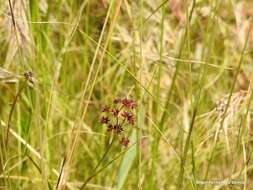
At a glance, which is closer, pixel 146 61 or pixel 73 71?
pixel 146 61

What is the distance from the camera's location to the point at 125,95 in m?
1.24

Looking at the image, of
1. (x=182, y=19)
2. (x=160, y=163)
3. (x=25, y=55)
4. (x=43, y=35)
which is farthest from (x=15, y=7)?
(x=182, y=19)

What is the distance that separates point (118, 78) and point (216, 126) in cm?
64

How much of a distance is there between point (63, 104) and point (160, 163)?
10.3 inches

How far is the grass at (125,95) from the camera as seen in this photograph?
939mm

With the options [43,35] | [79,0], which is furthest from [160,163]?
[79,0]

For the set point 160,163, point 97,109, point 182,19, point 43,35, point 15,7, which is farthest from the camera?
point 182,19

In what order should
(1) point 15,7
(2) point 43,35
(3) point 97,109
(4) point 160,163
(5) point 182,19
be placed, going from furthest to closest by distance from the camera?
1. (5) point 182,19
2. (3) point 97,109
3. (4) point 160,163
4. (2) point 43,35
5. (1) point 15,7

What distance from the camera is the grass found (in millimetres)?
939

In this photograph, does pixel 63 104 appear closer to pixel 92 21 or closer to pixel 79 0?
pixel 79 0

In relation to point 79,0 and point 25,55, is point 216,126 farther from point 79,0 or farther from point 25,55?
point 79,0

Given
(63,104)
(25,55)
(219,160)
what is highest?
(25,55)

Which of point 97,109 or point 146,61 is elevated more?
point 146,61

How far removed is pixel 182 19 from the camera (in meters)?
1.69
